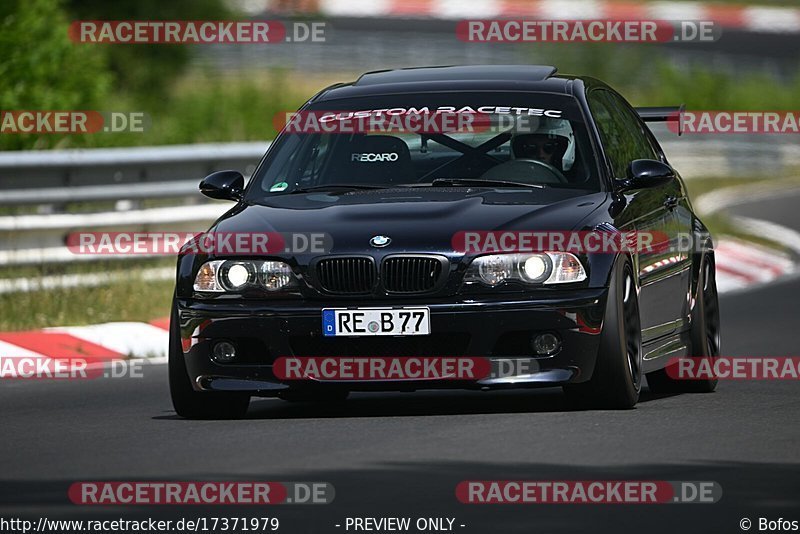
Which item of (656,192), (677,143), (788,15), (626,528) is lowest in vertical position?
(626,528)

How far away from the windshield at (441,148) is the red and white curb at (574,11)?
53.3 m

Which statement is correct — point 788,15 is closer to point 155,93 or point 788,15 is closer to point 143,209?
point 155,93

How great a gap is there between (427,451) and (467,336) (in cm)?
100

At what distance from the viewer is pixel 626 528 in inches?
261

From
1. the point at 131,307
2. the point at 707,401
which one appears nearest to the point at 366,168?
the point at 707,401

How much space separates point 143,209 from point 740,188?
64.1 feet

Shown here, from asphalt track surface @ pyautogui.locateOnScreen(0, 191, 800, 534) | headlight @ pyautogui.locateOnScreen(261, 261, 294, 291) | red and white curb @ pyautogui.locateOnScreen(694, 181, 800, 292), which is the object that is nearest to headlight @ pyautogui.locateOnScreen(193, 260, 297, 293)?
headlight @ pyautogui.locateOnScreen(261, 261, 294, 291)

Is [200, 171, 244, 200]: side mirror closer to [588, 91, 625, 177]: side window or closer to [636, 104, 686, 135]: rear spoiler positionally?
[588, 91, 625, 177]: side window

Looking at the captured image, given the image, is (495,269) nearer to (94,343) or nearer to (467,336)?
(467,336)

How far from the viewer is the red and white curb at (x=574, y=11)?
66.3 metres

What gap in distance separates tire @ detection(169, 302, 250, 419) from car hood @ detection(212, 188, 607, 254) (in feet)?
1.83

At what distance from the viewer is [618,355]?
936 cm

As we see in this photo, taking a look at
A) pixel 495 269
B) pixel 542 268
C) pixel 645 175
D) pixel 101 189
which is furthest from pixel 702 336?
pixel 101 189

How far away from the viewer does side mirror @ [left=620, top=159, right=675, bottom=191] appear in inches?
401
